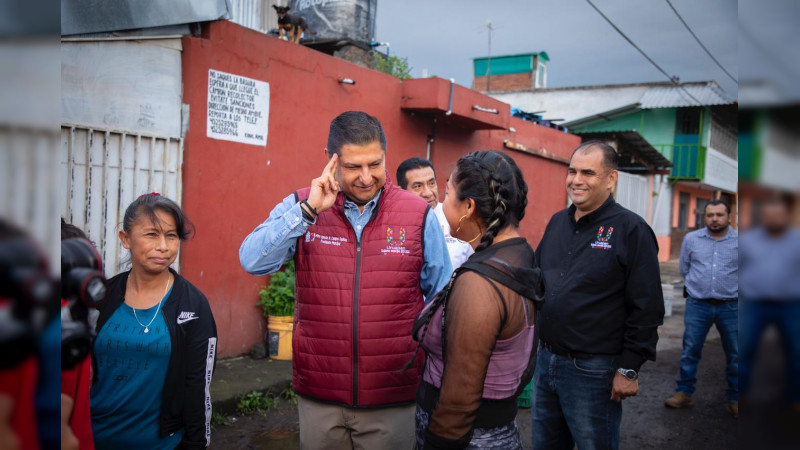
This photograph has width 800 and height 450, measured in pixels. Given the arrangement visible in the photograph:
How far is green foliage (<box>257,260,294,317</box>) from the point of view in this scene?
5641 mm

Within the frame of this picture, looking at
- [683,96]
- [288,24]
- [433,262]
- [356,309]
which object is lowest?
[356,309]

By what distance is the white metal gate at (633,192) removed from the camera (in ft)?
55.4

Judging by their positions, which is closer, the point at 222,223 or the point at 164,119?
the point at 164,119

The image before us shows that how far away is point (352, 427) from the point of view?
2305mm

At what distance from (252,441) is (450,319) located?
9.76 feet

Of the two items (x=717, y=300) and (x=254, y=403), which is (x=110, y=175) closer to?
(x=254, y=403)

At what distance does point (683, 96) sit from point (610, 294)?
2141 centimetres

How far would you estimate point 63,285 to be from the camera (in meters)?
0.63

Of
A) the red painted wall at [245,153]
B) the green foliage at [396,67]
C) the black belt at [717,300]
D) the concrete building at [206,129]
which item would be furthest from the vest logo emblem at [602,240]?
the green foliage at [396,67]

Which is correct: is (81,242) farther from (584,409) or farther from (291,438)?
(291,438)

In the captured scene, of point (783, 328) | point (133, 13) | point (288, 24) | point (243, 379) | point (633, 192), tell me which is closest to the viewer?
point (783, 328)

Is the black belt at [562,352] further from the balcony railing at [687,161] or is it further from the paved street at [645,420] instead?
the balcony railing at [687,161]

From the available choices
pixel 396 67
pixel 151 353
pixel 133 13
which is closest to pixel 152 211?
pixel 151 353

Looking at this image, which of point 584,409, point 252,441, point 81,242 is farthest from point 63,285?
point 252,441
